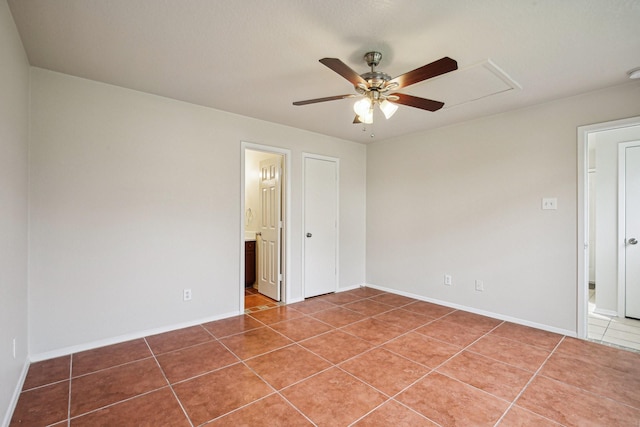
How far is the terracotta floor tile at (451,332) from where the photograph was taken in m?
2.96

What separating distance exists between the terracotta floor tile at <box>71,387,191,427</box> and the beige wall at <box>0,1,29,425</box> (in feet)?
1.50

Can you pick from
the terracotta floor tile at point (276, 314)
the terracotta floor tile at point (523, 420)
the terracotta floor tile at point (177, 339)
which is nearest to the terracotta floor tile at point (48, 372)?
the terracotta floor tile at point (177, 339)

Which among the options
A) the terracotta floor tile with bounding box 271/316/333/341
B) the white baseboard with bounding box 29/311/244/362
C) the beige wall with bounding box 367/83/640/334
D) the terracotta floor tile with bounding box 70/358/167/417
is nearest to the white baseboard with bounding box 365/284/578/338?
the beige wall with bounding box 367/83/640/334

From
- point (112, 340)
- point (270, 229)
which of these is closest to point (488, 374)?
point (270, 229)

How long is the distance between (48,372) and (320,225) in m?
3.25

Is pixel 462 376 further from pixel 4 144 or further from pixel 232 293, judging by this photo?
pixel 4 144

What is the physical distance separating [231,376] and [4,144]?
2.10 m

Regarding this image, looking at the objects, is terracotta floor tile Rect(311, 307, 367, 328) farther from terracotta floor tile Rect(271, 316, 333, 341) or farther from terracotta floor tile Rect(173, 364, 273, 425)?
terracotta floor tile Rect(173, 364, 273, 425)

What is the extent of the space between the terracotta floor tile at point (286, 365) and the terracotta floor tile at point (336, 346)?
0.10 m

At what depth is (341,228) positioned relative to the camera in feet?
15.9

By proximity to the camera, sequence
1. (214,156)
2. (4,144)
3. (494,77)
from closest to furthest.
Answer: (4,144) → (494,77) → (214,156)

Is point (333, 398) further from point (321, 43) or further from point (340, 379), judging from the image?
point (321, 43)

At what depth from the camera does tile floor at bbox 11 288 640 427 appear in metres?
1.85

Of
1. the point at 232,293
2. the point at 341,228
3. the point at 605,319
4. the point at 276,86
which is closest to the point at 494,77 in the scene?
the point at 276,86
